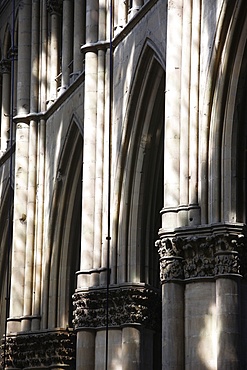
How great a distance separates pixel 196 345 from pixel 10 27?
61.4ft

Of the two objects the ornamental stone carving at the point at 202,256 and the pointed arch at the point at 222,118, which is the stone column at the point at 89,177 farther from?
the pointed arch at the point at 222,118

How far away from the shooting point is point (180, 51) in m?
24.4

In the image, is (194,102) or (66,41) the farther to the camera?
(66,41)

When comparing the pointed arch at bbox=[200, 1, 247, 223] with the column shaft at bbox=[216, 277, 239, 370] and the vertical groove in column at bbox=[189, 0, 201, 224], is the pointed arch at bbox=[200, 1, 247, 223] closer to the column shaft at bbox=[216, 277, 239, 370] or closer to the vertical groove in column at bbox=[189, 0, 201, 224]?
the vertical groove in column at bbox=[189, 0, 201, 224]

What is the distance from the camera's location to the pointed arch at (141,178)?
90.0ft

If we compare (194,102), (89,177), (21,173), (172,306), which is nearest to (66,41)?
(21,173)

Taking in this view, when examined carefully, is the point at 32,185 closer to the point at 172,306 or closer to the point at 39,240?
the point at 39,240

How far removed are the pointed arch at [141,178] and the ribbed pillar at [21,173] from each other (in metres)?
6.70

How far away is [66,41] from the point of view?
33.5 meters

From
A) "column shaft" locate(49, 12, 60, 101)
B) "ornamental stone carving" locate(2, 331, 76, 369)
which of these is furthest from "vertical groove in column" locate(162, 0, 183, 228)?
"column shaft" locate(49, 12, 60, 101)

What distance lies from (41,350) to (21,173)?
4.67 meters

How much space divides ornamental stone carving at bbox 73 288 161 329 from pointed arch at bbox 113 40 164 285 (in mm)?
336

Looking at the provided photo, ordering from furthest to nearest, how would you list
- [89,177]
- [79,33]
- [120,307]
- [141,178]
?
1. [79,33]
2. [89,177]
3. [141,178]
4. [120,307]

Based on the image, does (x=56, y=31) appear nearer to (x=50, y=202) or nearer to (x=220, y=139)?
(x=50, y=202)
